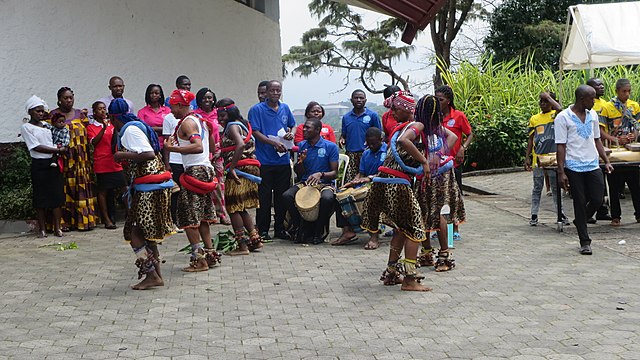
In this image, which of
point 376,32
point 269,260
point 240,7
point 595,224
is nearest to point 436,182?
point 269,260

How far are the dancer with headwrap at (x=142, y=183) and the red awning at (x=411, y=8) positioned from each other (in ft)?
21.5

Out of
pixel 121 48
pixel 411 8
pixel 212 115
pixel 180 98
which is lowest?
pixel 212 115

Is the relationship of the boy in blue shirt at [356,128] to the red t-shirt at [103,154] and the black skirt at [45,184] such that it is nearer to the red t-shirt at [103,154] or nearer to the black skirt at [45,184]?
the red t-shirt at [103,154]

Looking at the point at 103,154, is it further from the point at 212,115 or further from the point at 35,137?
the point at 212,115

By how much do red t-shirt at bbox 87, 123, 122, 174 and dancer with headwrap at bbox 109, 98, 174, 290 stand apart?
3.91 m

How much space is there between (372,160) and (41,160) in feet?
13.3

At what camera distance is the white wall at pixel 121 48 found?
11617 millimetres

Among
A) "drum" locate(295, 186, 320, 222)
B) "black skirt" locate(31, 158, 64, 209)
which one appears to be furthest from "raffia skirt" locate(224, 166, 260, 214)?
"black skirt" locate(31, 158, 64, 209)

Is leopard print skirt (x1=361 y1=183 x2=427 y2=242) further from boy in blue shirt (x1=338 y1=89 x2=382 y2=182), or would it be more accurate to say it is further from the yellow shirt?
the yellow shirt

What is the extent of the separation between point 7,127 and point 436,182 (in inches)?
229

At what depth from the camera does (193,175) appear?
8617mm

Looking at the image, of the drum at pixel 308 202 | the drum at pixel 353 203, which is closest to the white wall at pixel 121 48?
the drum at pixel 308 202

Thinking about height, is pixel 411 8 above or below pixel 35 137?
above

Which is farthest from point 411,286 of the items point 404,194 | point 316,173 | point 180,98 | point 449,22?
point 449,22
